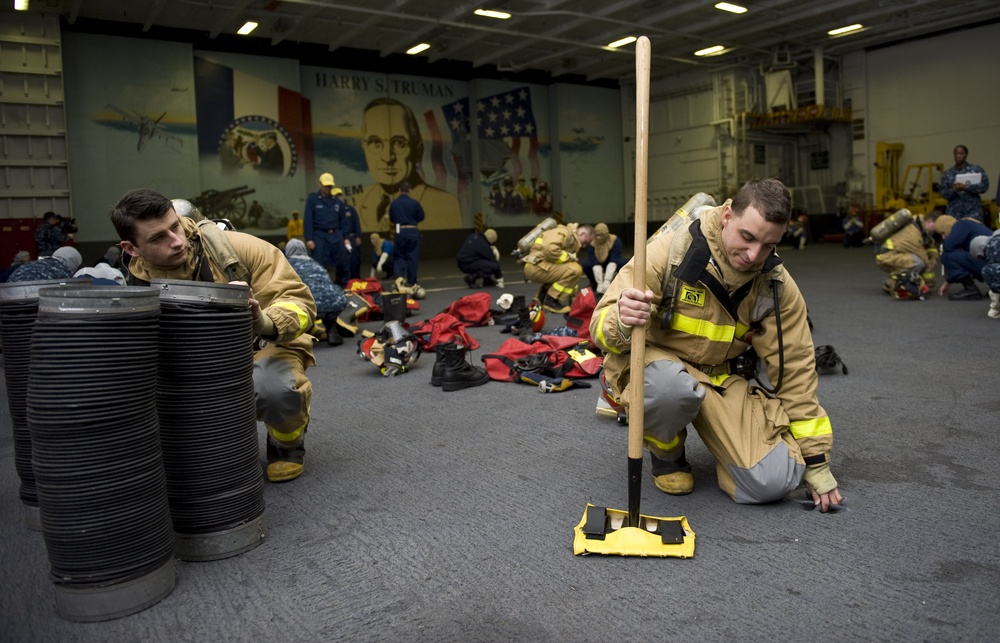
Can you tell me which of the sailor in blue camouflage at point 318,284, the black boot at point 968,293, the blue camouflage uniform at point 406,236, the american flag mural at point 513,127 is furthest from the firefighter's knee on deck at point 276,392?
the american flag mural at point 513,127

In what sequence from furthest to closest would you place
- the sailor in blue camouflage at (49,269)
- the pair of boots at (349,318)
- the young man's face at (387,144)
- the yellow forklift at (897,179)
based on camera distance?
1. the young man's face at (387,144)
2. the yellow forklift at (897,179)
3. the pair of boots at (349,318)
4. the sailor in blue camouflage at (49,269)

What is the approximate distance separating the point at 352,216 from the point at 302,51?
8692mm

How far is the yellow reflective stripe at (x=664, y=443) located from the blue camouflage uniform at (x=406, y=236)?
30.4ft

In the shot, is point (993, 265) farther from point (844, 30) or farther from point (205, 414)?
point (844, 30)

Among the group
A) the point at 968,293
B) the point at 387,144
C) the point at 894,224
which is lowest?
the point at 968,293

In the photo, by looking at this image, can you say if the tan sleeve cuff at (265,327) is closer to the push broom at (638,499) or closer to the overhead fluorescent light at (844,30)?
the push broom at (638,499)

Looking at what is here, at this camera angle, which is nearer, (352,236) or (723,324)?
(723,324)

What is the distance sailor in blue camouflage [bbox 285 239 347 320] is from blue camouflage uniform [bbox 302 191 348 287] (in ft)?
14.2

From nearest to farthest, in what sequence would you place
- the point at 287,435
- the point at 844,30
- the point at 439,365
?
the point at 287,435, the point at 439,365, the point at 844,30

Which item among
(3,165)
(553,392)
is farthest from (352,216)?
(553,392)

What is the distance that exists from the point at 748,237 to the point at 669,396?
2.09 feet

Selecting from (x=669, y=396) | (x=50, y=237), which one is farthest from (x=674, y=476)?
(x=50, y=237)

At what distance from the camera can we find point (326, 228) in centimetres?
1180

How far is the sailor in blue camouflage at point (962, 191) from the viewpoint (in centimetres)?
1007
